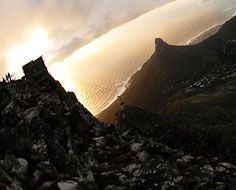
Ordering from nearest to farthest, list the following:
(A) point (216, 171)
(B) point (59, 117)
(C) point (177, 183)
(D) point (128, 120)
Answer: (C) point (177, 183)
(A) point (216, 171)
(B) point (59, 117)
(D) point (128, 120)

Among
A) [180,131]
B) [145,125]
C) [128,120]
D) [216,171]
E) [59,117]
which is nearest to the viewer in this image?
[216,171]

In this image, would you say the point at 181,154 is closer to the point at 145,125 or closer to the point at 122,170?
the point at 122,170

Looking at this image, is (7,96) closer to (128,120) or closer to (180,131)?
(180,131)

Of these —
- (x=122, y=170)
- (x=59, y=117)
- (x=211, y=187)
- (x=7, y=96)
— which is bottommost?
(x=211, y=187)

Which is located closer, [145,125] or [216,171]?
[216,171]

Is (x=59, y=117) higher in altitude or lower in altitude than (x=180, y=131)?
higher

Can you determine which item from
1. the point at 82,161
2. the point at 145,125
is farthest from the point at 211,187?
the point at 145,125
